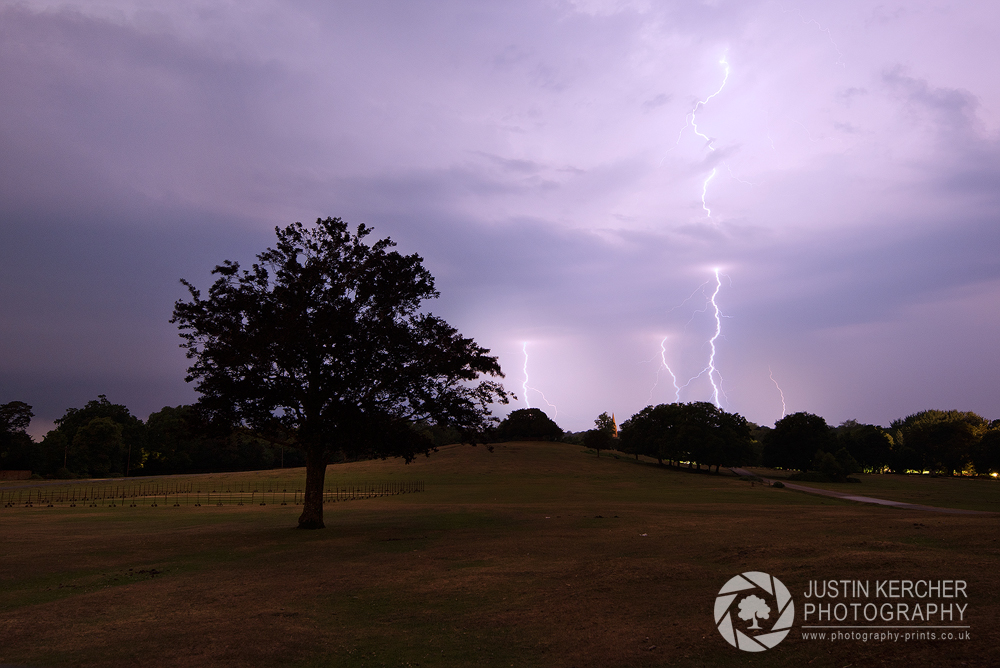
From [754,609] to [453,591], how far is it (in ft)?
24.3

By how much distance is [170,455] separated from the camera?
14188 cm

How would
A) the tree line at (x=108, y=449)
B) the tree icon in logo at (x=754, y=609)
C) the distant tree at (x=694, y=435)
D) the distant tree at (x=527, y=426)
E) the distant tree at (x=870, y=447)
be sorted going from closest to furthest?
the tree icon in logo at (x=754, y=609) → the distant tree at (x=694, y=435) → the tree line at (x=108, y=449) → the distant tree at (x=870, y=447) → the distant tree at (x=527, y=426)

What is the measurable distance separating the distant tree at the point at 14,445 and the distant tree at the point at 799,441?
515 feet

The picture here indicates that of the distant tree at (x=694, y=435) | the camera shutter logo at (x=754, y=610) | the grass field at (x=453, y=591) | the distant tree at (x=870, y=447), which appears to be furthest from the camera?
the distant tree at (x=870, y=447)

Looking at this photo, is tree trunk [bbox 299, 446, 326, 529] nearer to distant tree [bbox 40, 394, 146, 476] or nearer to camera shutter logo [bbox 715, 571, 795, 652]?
camera shutter logo [bbox 715, 571, 795, 652]

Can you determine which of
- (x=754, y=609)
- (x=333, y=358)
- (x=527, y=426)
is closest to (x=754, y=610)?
(x=754, y=609)

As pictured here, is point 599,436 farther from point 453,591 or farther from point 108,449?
point 453,591

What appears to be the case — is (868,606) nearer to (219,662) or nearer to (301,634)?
(301,634)

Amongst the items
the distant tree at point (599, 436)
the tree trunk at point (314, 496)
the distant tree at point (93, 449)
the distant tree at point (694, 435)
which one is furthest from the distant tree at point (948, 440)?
the distant tree at point (93, 449)

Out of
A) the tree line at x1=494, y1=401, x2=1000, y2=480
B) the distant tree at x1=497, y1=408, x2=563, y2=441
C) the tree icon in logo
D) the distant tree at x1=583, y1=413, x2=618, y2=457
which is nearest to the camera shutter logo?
the tree icon in logo

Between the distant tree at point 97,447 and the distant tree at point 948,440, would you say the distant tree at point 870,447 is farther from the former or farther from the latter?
the distant tree at point 97,447

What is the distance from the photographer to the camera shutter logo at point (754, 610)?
9922 millimetres

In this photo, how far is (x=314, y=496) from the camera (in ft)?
103

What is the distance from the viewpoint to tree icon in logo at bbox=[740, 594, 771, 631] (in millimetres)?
10828
